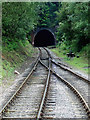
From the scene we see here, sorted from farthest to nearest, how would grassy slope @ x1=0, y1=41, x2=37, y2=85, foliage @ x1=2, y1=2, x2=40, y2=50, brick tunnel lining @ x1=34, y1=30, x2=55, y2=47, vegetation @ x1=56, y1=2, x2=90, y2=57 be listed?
brick tunnel lining @ x1=34, y1=30, x2=55, y2=47, vegetation @ x1=56, y1=2, x2=90, y2=57, foliage @ x1=2, y1=2, x2=40, y2=50, grassy slope @ x1=0, y1=41, x2=37, y2=85

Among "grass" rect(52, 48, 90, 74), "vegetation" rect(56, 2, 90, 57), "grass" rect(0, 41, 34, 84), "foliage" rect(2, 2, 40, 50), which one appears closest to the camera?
"grass" rect(0, 41, 34, 84)

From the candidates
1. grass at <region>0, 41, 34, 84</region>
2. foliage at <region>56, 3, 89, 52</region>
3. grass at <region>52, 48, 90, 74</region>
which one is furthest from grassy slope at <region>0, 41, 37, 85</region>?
foliage at <region>56, 3, 89, 52</region>

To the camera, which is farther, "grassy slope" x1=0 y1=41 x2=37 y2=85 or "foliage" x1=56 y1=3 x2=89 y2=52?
"foliage" x1=56 y1=3 x2=89 y2=52

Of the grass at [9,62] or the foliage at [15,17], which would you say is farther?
the foliage at [15,17]

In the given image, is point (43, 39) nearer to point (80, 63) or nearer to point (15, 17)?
point (80, 63)

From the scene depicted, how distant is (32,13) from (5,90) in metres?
12.8

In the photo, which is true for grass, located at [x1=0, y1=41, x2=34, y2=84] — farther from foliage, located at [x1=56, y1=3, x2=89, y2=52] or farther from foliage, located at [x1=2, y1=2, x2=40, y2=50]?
foliage, located at [x1=56, y1=3, x2=89, y2=52]

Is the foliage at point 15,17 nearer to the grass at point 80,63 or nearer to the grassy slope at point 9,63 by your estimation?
the grassy slope at point 9,63

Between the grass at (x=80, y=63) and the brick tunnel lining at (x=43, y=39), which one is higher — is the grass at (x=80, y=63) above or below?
below

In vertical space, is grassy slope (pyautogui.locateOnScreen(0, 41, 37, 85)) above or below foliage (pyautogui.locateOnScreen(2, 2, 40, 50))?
below

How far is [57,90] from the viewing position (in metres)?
8.76

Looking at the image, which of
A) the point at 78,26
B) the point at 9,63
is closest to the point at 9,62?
the point at 9,63

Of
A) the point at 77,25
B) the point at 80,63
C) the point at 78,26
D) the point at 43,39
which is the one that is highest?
the point at 43,39

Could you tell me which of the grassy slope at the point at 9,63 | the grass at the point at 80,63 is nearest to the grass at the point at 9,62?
the grassy slope at the point at 9,63
